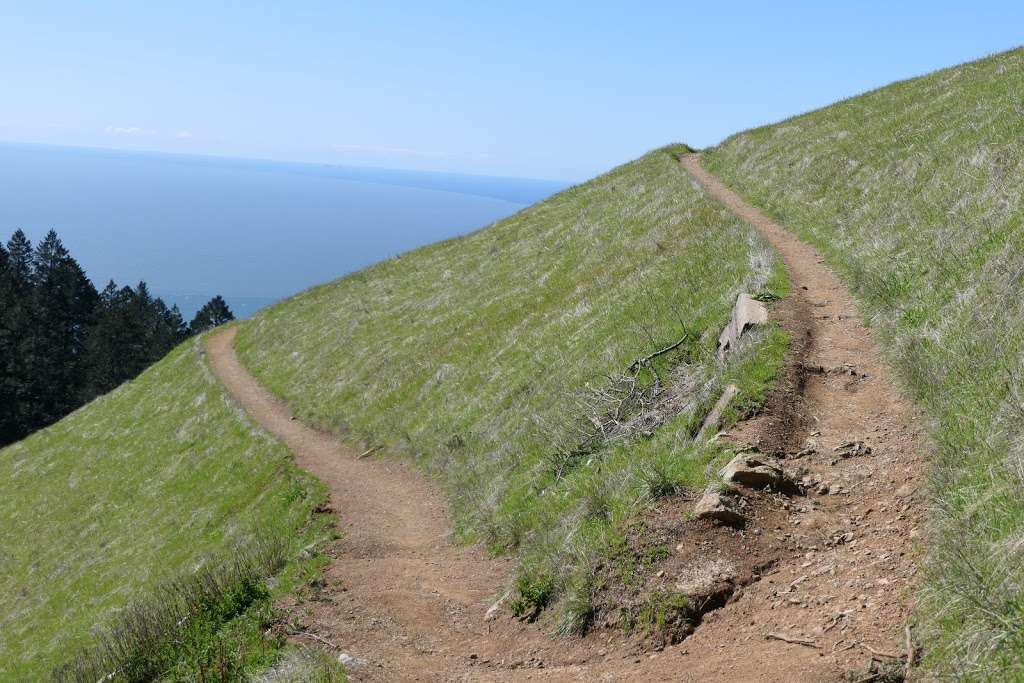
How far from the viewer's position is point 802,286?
18047 millimetres

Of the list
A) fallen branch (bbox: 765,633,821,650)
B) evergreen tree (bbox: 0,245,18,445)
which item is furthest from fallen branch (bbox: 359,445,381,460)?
evergreen tree (bbox: 0,245,18,445)

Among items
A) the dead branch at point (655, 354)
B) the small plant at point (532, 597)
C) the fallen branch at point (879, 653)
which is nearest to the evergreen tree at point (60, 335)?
the dead branch at point (655, 354)

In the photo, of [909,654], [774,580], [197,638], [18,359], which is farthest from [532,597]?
[18,359]

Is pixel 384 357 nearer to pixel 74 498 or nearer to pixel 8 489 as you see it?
pixel 74 498

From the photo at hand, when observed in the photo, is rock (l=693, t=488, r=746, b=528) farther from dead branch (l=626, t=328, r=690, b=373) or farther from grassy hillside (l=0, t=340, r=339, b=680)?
dead branch (l=626, t=328, r=690, b=373)

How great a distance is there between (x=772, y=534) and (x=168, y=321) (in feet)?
420

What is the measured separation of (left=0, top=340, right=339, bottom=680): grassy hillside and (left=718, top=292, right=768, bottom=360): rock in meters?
10.0

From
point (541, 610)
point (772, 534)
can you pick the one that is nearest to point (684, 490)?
point (772, 534)

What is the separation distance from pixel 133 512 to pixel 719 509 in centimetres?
2881

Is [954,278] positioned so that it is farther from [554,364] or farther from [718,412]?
[554,364]

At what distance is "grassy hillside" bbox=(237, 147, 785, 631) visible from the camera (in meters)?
12.8

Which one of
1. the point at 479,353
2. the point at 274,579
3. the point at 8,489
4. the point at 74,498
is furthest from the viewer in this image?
the point at 8,489

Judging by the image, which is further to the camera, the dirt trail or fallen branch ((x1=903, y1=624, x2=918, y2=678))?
the dirt trail

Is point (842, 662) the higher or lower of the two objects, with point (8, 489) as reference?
higher
